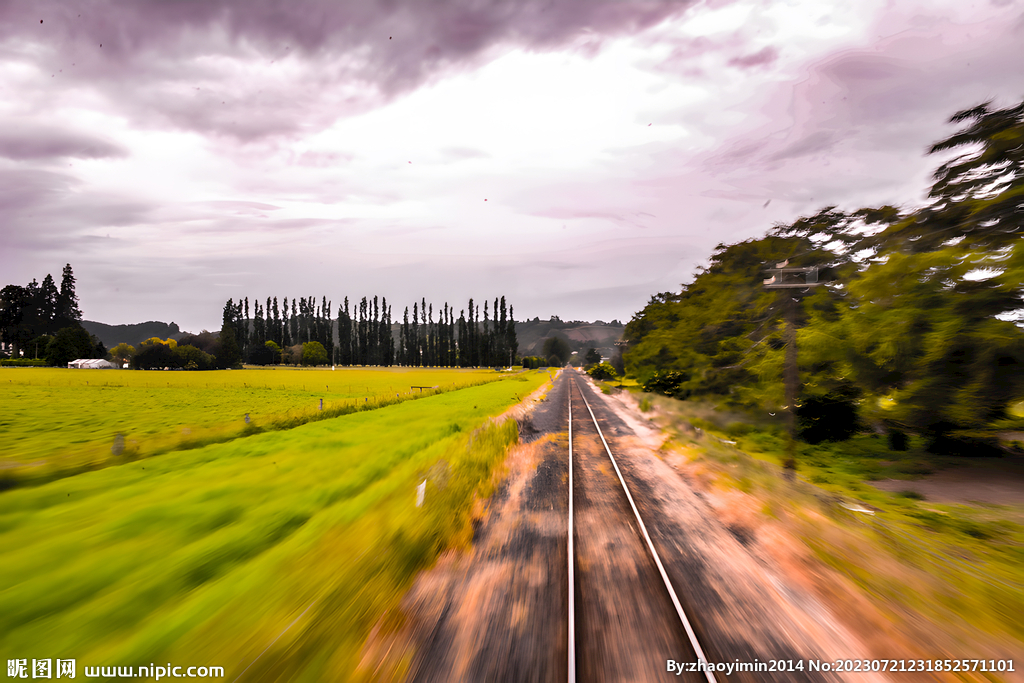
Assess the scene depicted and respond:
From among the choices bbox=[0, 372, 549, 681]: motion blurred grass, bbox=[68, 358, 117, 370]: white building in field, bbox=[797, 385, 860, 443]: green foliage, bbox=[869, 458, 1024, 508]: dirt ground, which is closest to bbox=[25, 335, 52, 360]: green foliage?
bbox=[68, 358, 117, 370]: white building in field

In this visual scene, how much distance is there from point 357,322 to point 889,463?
477 feet

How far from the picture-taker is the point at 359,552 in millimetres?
6676

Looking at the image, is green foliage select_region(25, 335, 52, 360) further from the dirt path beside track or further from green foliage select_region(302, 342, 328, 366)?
the dirt path beside track

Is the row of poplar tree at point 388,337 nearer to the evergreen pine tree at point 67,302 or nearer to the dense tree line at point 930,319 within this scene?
the evergreen pine tree at point 67,302

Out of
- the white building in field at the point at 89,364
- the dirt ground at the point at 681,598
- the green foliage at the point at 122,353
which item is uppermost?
the green foliage at the point at 122,353

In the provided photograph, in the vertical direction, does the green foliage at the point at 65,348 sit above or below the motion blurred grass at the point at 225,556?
above

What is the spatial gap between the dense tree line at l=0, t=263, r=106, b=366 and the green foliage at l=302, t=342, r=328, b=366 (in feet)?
144

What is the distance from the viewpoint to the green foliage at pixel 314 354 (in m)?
121

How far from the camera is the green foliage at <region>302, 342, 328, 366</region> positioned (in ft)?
397

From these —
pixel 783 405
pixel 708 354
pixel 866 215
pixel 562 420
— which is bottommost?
pixel 562 420

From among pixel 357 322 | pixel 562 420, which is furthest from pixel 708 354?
pixel 357 322

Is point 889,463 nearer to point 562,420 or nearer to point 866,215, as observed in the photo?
point 866,215

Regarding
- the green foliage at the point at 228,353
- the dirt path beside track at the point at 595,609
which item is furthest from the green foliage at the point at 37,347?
the dirt path beside track at the point at 595,609

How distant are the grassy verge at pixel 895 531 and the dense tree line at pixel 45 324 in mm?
106005
